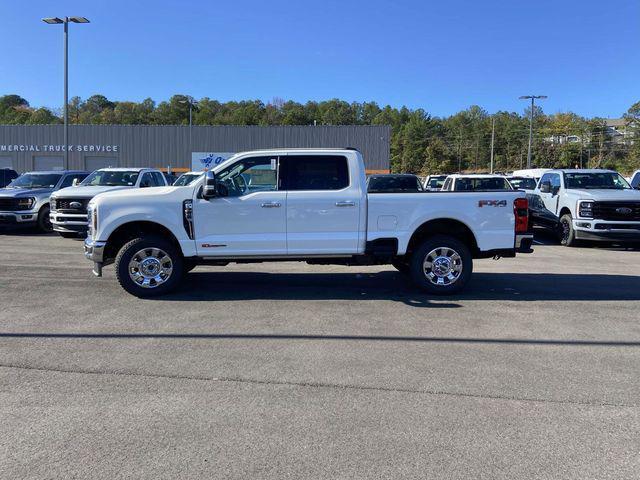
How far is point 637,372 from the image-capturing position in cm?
495

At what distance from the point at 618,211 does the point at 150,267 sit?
11263 millimetres

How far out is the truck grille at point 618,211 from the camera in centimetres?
1330

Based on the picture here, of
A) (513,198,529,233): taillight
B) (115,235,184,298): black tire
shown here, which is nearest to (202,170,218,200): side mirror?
(115,235,184,298): black tire

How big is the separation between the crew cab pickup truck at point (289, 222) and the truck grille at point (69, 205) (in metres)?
5.87

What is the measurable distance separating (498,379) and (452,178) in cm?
1259

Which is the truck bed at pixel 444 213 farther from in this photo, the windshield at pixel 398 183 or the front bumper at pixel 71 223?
the windshield at pixel 398 183

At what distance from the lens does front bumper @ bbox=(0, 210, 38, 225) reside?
15.2m

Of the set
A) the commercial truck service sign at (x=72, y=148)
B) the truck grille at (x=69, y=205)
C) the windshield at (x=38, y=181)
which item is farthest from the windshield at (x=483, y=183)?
the commercial truck service sign at (x=72, y=148)

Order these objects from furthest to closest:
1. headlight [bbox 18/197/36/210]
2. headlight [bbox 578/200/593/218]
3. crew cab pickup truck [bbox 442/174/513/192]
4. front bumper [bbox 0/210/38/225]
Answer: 1. crew cab pickup truck [bbox 442/174/513/192]
2. headlight [bbox 18/197/36/210]
3. front bumper [bbox 0/210/38/225]
4. headlight [bbox 578/200/593/218]

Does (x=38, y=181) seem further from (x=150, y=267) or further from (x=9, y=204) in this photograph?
(x=150, y=267)

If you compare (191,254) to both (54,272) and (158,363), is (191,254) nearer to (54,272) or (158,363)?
(158,363)

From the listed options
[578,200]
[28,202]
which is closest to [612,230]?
[578,200]

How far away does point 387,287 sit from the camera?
864 centimetres

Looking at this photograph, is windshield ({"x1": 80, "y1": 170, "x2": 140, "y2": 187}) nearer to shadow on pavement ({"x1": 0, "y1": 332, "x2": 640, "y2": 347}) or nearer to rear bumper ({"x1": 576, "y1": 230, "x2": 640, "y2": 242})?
shadow on pavement ({"x1": 0, "y1": 332, "x2": 640, "y2": 347})
